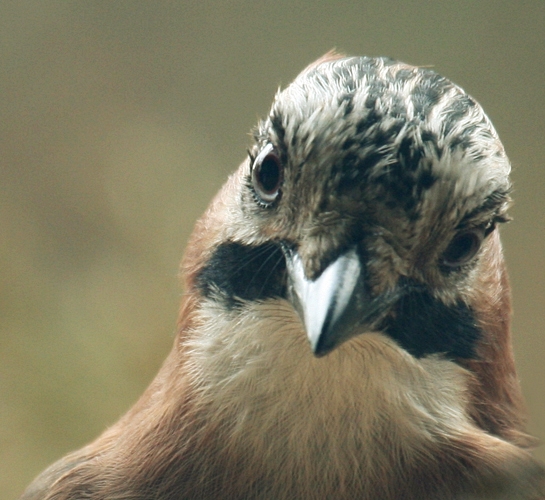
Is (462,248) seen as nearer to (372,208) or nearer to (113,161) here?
(372,208)

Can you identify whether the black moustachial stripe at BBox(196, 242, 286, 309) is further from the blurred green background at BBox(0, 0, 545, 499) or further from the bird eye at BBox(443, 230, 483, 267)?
the blurred green background at BBox(0, 0, 545, 499)

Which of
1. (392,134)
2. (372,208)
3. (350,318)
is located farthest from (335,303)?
(392,134)

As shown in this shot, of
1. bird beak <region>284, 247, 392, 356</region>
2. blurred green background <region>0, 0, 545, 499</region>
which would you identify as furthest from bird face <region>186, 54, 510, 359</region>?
blurred green background <region>0, 0, 545, 499</region>

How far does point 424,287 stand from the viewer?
5.73 feet

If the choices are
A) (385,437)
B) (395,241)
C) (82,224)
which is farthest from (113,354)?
(395,241)

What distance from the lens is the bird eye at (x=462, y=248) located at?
5.73ft

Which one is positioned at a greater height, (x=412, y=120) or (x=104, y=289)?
(x=412, y=120)

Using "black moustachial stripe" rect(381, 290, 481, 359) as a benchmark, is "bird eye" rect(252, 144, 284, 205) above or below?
above

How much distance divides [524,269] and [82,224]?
1935mm

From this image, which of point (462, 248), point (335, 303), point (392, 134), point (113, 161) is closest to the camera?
point (335, 303)

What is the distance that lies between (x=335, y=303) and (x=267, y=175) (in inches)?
15.6

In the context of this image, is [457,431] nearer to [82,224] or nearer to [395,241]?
[395,241]

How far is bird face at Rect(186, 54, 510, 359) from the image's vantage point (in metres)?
1.59

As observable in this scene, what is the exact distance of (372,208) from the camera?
62.8 inches
